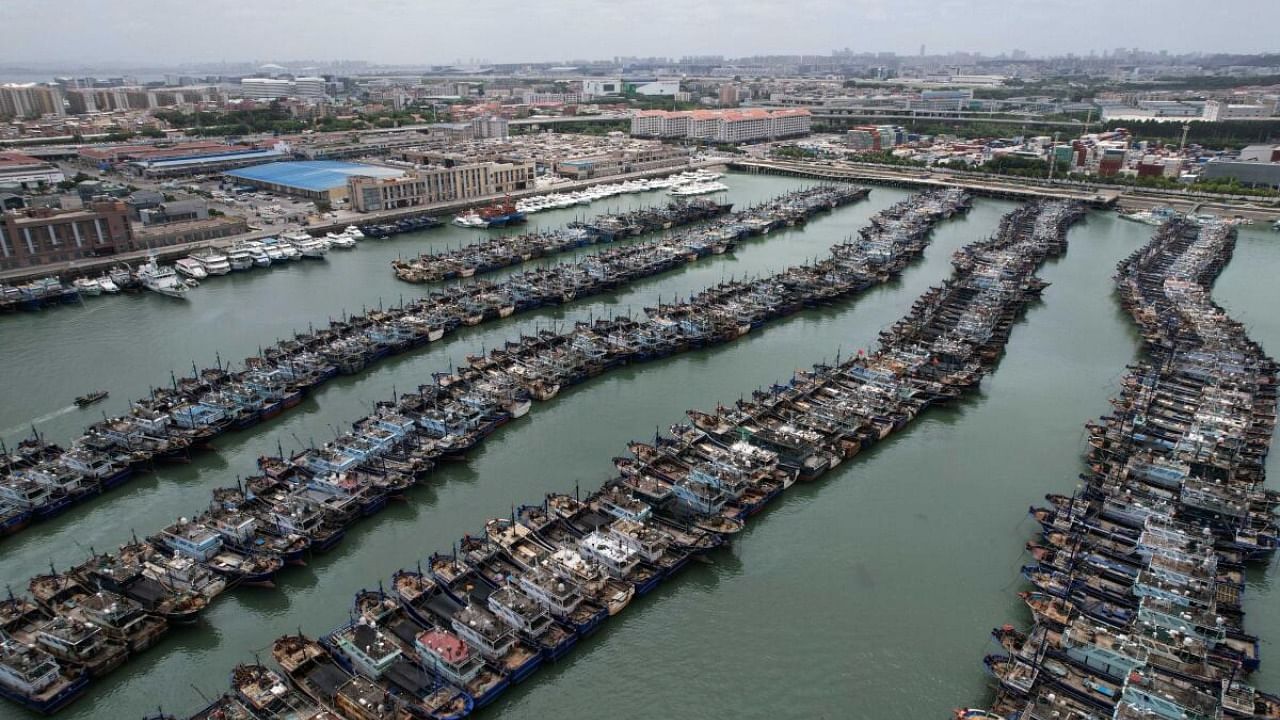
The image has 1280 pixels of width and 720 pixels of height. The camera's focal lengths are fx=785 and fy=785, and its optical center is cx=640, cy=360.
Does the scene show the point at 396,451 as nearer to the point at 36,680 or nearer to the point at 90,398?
the point at 36,680

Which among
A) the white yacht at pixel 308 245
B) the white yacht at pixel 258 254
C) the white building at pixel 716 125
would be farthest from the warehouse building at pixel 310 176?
the white building at pixel 716 125

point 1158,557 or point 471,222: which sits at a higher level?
point 471,222

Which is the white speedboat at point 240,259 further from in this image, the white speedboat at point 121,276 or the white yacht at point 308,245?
the white speedboat at point 121,276

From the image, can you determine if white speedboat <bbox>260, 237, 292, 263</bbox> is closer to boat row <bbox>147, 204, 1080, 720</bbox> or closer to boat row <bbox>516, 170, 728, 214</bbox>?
boat row <bbox>516, 170, 728, 214</bbox>

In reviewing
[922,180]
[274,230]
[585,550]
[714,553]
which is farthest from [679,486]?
[922,180]

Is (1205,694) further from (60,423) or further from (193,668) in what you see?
(60,423)
